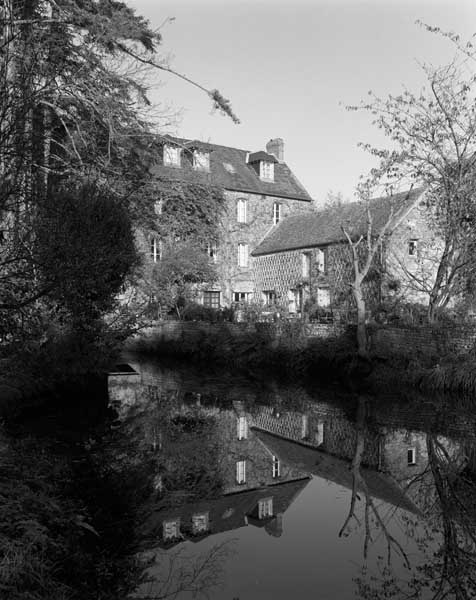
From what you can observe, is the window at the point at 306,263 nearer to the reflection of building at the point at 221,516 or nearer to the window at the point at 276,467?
the window at the point at 276,467

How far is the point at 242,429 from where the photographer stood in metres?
10.3

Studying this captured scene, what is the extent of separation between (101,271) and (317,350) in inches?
368

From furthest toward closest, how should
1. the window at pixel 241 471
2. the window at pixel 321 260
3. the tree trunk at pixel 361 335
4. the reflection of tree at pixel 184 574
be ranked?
the window at pixel 321 260, the tree trunk at pixel 361 335, the window at pixel 241 471, the reflection of tree at pixel 184 574

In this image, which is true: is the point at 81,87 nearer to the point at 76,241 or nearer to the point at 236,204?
the point at 76,241

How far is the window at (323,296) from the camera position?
2723cm

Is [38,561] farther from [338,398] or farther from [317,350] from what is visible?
[317,350]

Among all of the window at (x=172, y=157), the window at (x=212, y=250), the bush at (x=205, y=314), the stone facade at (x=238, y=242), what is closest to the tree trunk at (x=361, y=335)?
the bush at (x=205, y=314)

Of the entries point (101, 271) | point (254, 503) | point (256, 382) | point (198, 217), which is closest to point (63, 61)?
point (101, 271)

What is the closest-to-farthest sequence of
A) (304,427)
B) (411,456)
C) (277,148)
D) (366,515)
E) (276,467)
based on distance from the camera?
(366,515) < (276,467) < (411,456) < (304,427) < (277,148)

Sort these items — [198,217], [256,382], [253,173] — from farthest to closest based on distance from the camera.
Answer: [253,173], [198,217], [256,382]

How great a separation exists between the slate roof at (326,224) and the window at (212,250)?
2225mm

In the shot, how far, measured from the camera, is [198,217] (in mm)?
31031

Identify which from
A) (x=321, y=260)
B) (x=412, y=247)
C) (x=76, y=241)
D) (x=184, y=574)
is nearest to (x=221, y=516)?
(x=184, y=574)

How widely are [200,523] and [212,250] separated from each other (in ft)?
87.8
